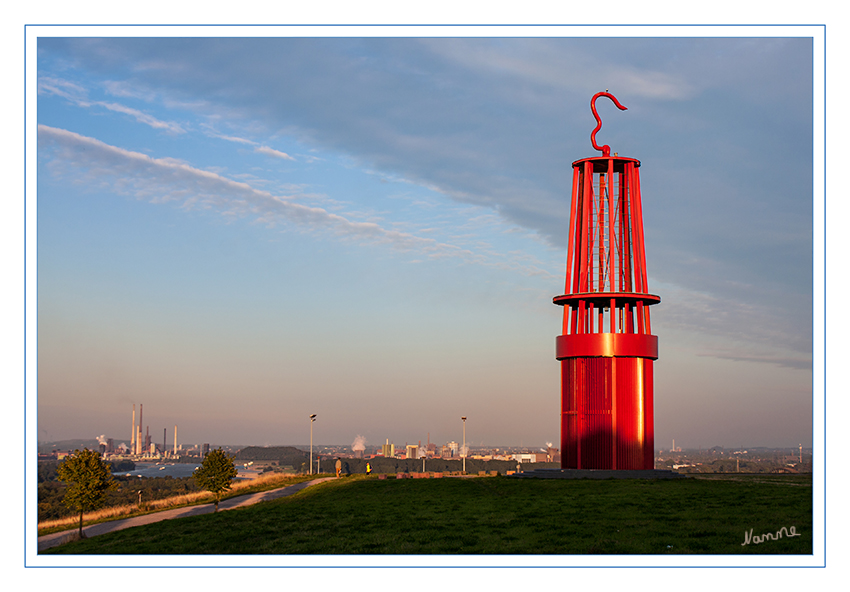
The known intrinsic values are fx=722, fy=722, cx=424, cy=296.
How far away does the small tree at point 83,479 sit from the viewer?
33.4 meters

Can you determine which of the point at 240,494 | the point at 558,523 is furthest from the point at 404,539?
the point at 240,494

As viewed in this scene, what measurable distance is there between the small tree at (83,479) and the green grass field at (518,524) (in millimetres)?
6855

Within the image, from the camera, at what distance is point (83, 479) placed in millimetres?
33688

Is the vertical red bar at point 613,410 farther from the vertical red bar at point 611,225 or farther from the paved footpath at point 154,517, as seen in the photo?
the paved footpath at point 154,517

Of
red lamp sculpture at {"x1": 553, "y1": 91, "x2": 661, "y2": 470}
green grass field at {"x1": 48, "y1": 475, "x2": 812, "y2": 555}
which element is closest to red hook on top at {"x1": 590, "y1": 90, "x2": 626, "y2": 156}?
red lamp sculpture at {"x1": 553, "y1": 91, "x2": 661, "y2": 470}

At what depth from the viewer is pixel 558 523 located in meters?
21.1

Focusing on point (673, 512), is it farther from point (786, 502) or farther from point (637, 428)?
point (637, 428)

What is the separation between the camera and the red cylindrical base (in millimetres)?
37281

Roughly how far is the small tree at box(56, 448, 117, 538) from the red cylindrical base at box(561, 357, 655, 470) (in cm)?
2326

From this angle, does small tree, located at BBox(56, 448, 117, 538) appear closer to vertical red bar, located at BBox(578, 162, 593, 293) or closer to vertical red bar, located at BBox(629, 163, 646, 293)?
vertical red bar, located at BBox(578, 162, 593, 293)

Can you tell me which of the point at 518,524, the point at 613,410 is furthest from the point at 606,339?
the point at 518,524

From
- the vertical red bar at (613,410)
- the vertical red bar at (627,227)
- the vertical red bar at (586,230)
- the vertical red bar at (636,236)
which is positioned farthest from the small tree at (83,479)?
the vertical red bar at (636,236)
